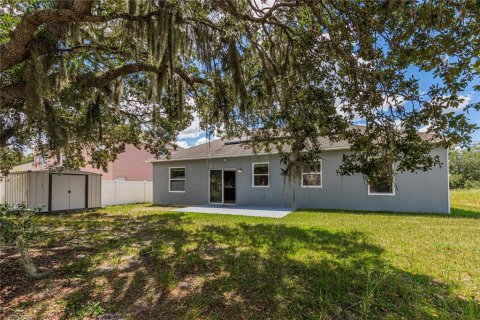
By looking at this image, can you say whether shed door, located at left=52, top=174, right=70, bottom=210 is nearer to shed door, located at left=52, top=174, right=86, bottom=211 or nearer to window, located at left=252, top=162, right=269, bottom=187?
shed door, located at left=52, top=174, right=86, bottom=211

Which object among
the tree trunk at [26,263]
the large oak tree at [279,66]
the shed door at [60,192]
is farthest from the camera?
the shed door at [60,192]

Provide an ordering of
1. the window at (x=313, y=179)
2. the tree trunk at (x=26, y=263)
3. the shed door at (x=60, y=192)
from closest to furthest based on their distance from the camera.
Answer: the tree trunk at (x=26, y=263), the window at (x=313, y=179), the shed door at (x=60, y=192)

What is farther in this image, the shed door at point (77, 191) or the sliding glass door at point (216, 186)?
the sliding glass door at point (216, 186)

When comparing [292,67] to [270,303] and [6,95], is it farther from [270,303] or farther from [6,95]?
[6,95]

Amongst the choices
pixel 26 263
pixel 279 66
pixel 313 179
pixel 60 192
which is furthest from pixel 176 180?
pixel 26 263

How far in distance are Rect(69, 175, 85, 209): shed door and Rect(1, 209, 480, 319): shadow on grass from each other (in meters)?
7.63

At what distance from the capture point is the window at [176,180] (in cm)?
1400

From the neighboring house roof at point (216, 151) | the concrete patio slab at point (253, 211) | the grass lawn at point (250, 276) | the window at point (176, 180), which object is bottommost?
the concrete patio slab at point (253, 211)

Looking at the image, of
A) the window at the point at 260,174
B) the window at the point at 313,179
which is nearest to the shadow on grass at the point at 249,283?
the window at the point at 313,179

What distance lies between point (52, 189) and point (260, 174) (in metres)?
8.97

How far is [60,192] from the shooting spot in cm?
1144

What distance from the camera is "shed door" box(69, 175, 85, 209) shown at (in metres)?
11.9

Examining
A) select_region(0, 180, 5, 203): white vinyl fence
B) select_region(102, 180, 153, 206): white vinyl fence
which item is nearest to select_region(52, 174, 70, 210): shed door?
select_region(0, 180, 5, 203): white vinyl fence

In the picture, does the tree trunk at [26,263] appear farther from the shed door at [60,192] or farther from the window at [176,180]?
the window at [176,180]
